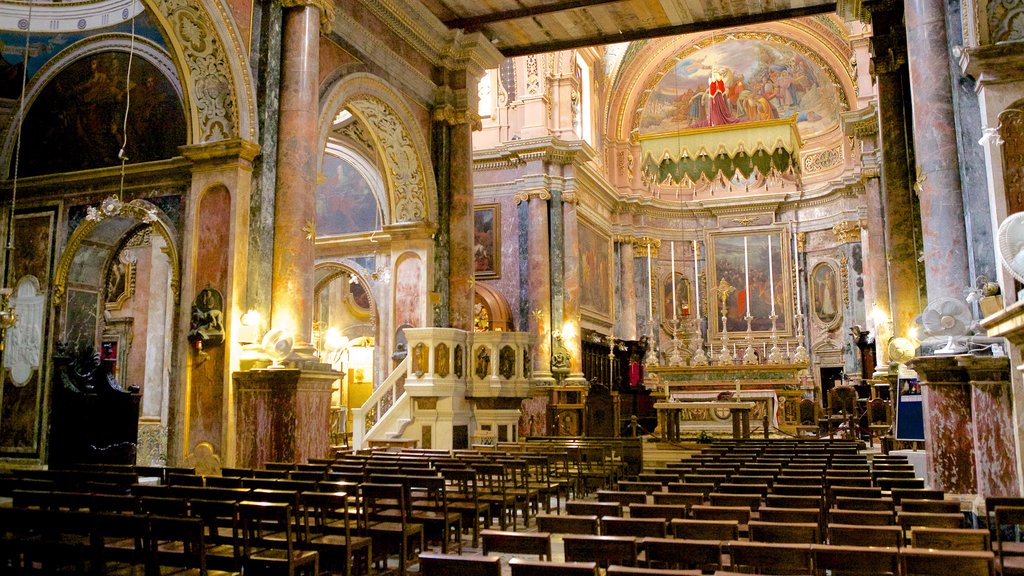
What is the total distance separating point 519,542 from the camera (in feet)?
14.9

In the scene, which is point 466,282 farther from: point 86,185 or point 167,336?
point 86,185

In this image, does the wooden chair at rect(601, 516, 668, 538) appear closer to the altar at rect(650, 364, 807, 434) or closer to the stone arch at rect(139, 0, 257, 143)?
the stone arch at rect(139, 0, 257, 143)

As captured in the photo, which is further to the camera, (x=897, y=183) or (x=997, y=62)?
(x=897, y=183)

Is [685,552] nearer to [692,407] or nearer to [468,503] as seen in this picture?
[468,503]

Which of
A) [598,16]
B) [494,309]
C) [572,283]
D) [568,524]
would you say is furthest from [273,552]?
[572,283]

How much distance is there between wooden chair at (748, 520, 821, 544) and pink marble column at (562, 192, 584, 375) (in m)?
17.7

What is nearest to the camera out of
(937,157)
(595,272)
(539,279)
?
Answer: (937,157)

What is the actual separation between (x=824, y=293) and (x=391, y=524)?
23504 millimetres

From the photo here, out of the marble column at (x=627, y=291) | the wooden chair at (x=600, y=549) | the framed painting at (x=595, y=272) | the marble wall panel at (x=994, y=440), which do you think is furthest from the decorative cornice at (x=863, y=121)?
the wooden chair at (x=600, y=549)

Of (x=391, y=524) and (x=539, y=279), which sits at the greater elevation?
(x=539, y=279)

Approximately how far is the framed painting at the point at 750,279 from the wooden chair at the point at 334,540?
23291 millimetres

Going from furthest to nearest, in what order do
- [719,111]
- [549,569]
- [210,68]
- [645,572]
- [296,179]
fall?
[719,111], [296,179], [210,68], [549,569], [645,572]

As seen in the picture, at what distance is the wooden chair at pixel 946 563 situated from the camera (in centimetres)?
375

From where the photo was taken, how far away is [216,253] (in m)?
11.6
